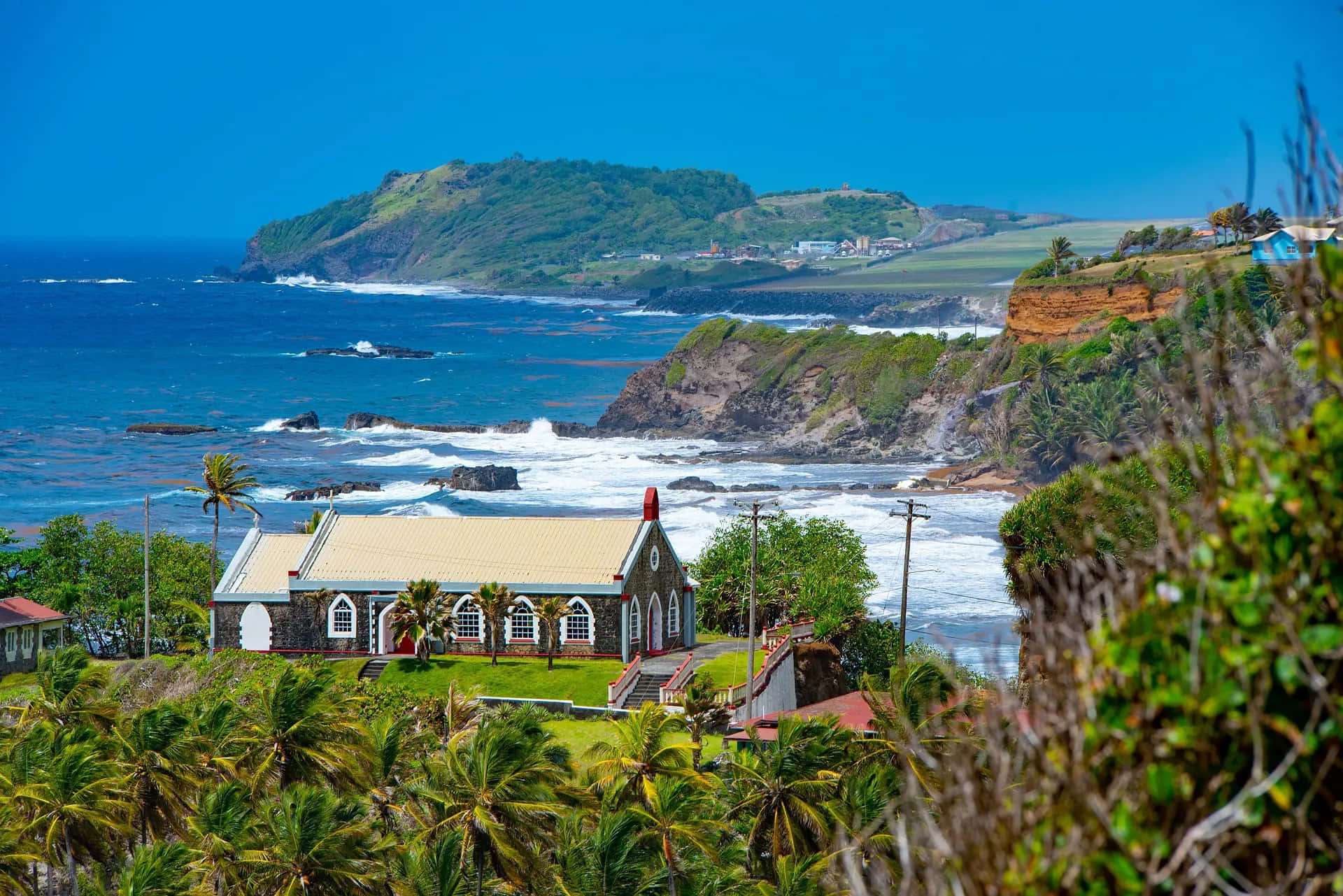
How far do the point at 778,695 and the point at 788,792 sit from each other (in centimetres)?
1955

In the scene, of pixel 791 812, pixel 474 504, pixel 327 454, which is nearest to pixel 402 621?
pixel 791 812

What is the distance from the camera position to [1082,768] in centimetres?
739

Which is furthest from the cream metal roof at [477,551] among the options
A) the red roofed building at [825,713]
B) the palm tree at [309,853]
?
the palm tree at [309,853]

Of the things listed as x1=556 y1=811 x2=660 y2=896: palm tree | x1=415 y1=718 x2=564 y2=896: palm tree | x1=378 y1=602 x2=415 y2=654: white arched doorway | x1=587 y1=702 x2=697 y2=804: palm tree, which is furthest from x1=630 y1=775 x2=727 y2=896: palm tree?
x1=378 y1=602 x2=415 y2=654: white arched doorway

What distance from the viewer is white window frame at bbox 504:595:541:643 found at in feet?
171

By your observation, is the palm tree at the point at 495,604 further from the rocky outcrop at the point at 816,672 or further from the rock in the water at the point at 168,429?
the rock in the water at the point at 168,429

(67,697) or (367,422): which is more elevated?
(367,422)

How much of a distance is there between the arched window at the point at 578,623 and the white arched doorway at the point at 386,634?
19.1 feet

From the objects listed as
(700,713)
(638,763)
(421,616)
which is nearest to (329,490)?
(421,616)

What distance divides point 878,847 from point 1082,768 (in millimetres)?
17567

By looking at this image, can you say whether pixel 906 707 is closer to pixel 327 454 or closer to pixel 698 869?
pixel 698 869

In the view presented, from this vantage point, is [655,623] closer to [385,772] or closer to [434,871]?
[385,772]

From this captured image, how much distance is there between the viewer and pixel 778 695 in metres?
49.7

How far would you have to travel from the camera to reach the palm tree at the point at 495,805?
28.9 m
